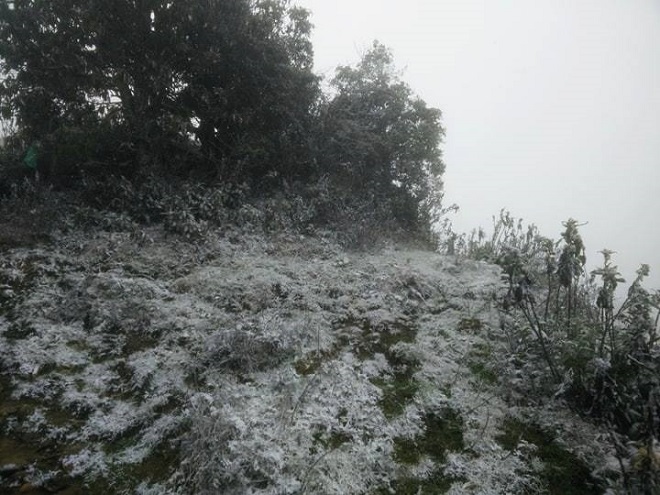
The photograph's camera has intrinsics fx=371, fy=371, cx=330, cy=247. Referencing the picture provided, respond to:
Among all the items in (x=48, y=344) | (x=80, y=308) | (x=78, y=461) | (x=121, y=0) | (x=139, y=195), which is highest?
(x=121, y=0)

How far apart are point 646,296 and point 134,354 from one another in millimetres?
7110

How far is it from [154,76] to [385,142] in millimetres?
7445

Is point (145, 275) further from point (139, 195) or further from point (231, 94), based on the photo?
point (231, 94)

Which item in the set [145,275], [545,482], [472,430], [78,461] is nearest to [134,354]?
[78,461]

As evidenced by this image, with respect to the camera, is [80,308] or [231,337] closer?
[231,337]

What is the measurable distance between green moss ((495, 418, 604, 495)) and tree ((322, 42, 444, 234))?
8857 millimetres

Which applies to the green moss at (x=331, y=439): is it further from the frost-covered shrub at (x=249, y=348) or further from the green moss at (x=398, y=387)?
the frost-covered shrub at (x=249, y=348)

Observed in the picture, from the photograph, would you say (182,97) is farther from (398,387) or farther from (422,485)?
(422,485)

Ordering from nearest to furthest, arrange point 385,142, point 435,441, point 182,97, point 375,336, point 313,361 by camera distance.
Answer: point 435,441, point 313,361, point 375,336, point 182,97, point 385,142

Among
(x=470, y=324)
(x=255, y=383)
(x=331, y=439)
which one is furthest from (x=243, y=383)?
(x=470, y=324)

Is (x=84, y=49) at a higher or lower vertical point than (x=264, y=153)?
higher

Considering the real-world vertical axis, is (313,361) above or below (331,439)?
above

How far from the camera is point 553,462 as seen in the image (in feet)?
13.5

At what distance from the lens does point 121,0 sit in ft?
29.0
